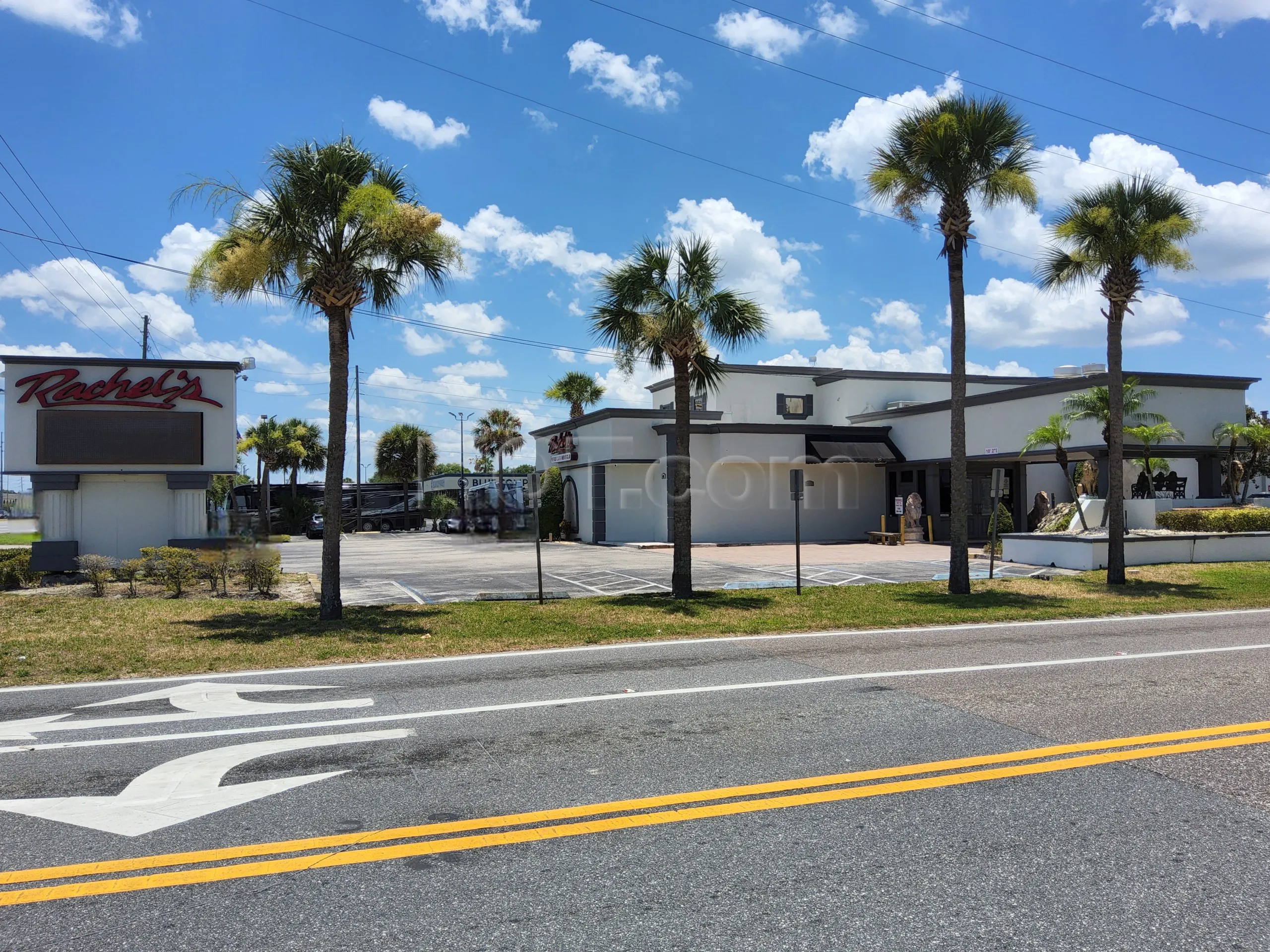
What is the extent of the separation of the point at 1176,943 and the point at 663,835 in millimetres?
2258

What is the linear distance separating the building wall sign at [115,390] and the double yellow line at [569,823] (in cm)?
1609

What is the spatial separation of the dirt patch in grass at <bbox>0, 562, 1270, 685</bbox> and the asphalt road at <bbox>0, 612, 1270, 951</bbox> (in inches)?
65.4

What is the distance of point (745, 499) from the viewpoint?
32.4m

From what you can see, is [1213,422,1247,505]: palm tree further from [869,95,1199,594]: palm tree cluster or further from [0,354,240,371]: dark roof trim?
[0,354,240,371]: dark roof trim

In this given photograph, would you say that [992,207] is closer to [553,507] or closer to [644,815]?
[644,815]

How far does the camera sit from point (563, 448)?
34.8 m

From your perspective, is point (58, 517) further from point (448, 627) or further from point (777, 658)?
point (777, 658)

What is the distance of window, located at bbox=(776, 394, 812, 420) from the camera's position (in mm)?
36531

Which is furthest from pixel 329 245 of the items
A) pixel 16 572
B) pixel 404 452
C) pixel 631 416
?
pixel 404 452

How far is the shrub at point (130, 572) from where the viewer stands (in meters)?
15.7

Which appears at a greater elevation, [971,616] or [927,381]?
[927,381]

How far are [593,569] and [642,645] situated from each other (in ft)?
36.2

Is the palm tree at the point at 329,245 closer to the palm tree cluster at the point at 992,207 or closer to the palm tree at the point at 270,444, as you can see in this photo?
the palm tree cluster at the point at 992,207

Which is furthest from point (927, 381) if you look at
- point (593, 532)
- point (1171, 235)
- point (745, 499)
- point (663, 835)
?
point (663, 835)
